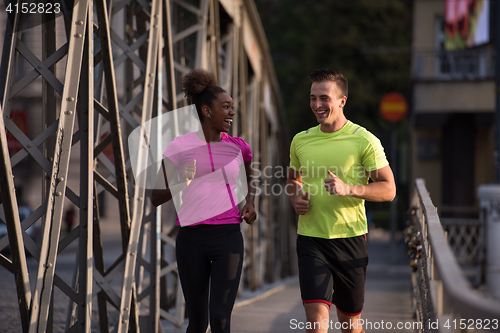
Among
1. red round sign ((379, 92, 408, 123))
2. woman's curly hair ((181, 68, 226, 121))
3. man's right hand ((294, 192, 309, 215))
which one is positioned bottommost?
man's right hand ((294, 192, 309, 215))

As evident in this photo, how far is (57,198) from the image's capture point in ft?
11.4

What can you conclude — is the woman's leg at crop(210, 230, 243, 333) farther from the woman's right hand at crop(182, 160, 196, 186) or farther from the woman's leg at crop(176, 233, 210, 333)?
the woman's right hand at crop(182, 160, 196, 186)

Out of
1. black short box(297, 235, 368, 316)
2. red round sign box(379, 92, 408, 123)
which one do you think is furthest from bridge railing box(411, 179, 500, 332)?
red round sign box(379, 92, 408, 123)

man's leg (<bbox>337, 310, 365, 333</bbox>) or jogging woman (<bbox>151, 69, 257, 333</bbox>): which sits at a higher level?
jogging woman (<bbox>151, 69, 257, 333</bbox>)

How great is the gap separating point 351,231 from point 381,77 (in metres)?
30.4

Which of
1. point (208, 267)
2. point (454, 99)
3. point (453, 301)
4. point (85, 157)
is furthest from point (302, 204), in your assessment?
point (454, 99)

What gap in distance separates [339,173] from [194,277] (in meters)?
0.99

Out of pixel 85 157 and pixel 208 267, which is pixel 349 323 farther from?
pixel 85 157

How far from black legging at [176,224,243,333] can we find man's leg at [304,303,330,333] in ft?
1.43

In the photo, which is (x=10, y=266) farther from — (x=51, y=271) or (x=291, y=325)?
(x=291, y=325)

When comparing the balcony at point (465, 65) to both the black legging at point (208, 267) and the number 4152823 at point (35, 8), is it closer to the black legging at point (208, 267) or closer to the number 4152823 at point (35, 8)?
the number 4152823 at point (35, 8)

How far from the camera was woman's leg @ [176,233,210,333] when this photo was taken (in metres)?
3.51

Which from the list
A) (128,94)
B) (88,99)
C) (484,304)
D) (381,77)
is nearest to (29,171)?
(381,77)

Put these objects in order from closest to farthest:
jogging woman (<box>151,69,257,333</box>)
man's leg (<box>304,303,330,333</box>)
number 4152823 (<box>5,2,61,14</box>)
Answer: man's leg (<box>304,303,330,333</box>), jogging woman (<box>151,69,257,333</box>), number 4152823 (<box>5,2,61,14</box>)
